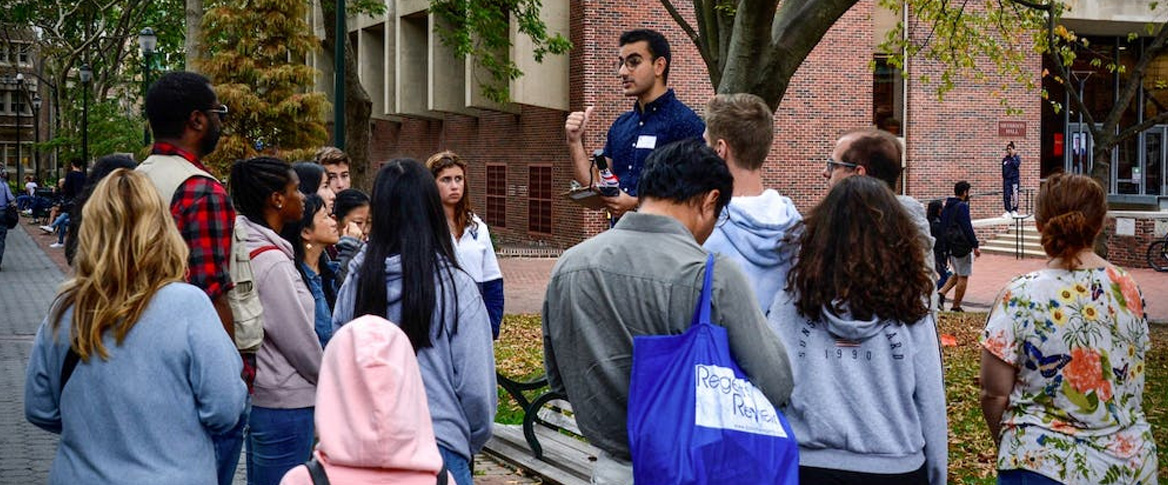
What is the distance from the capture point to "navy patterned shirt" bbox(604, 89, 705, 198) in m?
5.46

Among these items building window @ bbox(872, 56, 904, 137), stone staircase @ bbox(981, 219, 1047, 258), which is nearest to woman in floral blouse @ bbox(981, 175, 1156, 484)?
stone staircase @ bbox(981, 219, 1047, 258)

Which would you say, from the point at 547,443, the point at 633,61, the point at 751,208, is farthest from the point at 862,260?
the point at 547,443

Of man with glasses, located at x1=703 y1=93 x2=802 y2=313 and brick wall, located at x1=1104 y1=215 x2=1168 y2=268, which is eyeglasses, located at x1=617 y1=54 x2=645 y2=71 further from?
brick wall, located at x1=1104 y1=215 x2=1168 y2=268

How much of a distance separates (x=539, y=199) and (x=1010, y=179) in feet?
40.1

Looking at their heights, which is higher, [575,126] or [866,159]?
[575,126]

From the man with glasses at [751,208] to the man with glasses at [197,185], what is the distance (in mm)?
1605

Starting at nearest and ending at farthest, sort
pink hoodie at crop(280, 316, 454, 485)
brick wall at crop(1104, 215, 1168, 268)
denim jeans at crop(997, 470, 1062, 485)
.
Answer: pink hoodie at crop(280, 316, 454, 485) → denim jeans at crop(997, 470, 1062, 485) → brick wall at crop(1104, 215, 1168, 268)

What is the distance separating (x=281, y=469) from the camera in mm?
5113

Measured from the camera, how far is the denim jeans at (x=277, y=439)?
5078 mm

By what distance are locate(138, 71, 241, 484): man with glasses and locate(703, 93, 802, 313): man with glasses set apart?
1.61m

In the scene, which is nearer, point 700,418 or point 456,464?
point 700,418

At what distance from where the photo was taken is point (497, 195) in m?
38.8

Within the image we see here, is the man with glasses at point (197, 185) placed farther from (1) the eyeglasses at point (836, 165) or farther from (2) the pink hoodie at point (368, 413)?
(1) the eyeglasses at point (836, 165)

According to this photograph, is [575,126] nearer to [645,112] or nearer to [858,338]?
[645,112]
